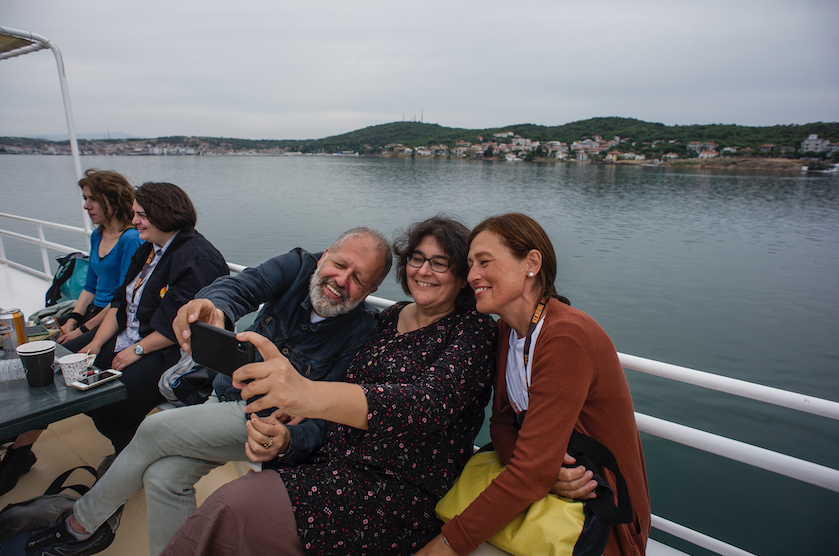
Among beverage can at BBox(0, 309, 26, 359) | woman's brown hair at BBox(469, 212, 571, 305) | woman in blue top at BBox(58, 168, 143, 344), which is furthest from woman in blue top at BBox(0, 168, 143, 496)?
woman's brown hair at BBox(469, 212, 571, 305)

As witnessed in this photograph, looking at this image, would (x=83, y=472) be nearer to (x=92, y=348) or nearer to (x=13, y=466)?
(x=13, y=466)

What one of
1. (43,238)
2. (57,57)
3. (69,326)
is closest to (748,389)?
(69,326)

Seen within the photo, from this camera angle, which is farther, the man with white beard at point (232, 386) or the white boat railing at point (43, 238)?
the white boat railing at point (43, 238)

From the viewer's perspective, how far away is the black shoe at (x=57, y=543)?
1.51 metres

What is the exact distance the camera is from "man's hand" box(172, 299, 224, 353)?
1.37m

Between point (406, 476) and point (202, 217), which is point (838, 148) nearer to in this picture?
point (202, 217)

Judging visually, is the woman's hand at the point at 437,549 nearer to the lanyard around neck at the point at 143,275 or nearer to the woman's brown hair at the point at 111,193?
the lanyard around neck at the point at 143,275

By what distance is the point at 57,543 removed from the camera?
1.58 metres

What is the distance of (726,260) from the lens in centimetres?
1636

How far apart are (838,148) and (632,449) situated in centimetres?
5623

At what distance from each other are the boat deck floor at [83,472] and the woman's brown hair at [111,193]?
1.37 m

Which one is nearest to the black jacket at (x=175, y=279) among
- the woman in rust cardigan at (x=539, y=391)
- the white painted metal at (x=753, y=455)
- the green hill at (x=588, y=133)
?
the woman in rust cardigan at (x=539, y=391)

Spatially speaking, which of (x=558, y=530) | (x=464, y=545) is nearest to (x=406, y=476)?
(x=464, y=545)

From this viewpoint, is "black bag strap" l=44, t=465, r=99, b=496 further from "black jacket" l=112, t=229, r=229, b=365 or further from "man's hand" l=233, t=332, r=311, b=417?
"man's hand" l=233, t=332, r=311, b=417
